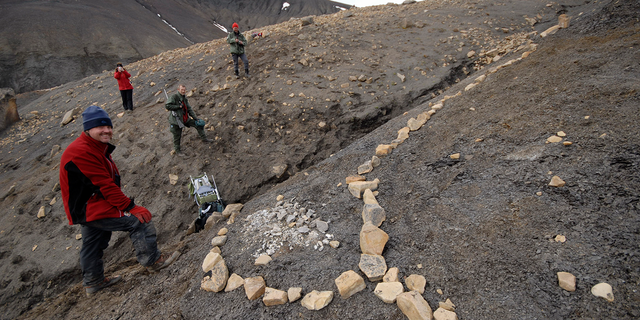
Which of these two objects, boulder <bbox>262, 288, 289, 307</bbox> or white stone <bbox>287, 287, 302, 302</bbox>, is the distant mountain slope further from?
white stone <bbox>287, 287, 302, 302</bbox>

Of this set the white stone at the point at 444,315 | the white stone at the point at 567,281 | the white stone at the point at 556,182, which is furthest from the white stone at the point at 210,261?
the white stone at the point at 556,182

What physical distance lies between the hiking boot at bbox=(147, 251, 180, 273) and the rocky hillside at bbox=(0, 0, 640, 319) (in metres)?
0.09

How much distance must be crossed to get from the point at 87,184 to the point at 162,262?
1093mm

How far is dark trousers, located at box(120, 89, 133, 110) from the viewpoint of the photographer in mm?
7261

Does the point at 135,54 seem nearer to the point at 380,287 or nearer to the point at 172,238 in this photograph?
the point at 172,238

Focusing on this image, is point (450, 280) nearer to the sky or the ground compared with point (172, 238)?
nearer to the sky

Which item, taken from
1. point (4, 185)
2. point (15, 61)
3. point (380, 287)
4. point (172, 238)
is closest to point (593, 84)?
point (380, 287)

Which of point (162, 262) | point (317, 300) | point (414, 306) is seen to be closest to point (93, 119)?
point (162, 262)

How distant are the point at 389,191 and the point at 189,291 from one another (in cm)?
212

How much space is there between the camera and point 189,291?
246 cm

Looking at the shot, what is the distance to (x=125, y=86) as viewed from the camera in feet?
23.4

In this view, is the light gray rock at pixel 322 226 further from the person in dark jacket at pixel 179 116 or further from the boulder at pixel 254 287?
the person in dark jacket at pixel 179 116

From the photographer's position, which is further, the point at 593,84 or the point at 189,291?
the point at 593,84

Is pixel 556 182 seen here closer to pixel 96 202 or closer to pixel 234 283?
pixel 234 283
